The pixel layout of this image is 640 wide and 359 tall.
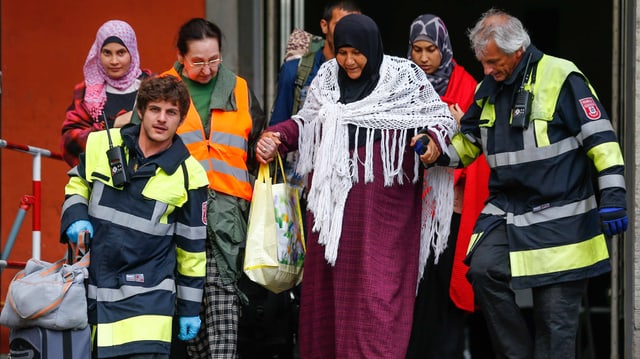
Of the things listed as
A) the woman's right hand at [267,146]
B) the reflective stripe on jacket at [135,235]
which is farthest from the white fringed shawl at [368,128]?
the reflective stripe on jacket at [135,235]

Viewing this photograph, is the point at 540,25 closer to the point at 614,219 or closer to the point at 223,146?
the point at 223,146

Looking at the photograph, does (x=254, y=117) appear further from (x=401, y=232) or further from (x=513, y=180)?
(x=513, y=180)

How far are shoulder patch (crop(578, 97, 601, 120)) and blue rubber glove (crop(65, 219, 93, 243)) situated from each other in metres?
2.26

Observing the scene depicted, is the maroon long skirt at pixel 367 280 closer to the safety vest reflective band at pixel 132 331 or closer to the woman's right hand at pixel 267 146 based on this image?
the woman's right hand at pixel 267 146

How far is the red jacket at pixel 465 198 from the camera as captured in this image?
5910mm

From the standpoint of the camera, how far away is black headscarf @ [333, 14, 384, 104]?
5.51 m

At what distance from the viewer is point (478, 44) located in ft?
17.7

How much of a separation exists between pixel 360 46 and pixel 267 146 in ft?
2.33

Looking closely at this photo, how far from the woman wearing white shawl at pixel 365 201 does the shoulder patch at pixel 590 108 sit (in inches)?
28.0

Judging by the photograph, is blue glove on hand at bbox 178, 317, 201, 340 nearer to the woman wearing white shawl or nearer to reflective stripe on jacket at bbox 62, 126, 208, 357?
reflective stripe on jacket at bbox 62, 126, 208, 357

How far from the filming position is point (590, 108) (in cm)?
518

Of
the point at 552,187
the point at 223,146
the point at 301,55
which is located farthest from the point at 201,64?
the point at 552,187

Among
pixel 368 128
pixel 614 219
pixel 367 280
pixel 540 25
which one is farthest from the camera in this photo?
Answer: pixel 540 25

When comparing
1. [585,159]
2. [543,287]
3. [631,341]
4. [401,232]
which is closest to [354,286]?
[401,232]
